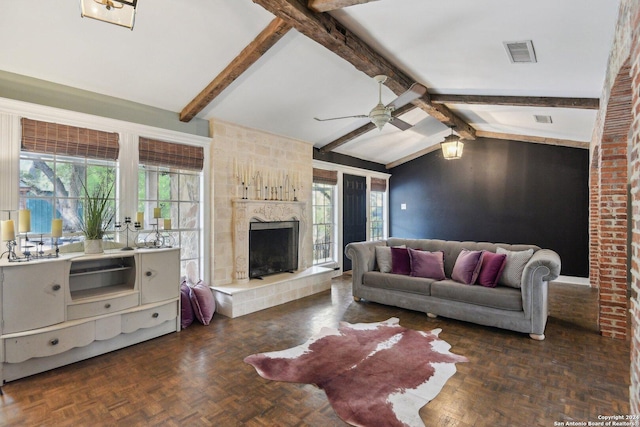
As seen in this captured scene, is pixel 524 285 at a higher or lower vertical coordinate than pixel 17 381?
higher

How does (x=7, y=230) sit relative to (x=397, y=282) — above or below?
above

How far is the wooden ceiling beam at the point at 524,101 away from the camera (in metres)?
3.71

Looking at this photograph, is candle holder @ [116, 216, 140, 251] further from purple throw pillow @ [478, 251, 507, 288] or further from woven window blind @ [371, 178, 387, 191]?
woven window blind @ [371, 178, 387, 191]

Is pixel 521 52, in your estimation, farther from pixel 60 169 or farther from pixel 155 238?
pixel 60 169

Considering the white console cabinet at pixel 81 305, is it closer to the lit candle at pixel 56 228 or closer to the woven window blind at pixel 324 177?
the lit candle at pixel 56 228

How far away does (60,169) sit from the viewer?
3.34 metres

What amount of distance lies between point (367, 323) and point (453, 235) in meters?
4.24

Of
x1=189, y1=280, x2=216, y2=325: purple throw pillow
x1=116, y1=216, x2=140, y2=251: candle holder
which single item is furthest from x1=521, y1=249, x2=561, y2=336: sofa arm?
x1=116, y1=216, x2=140, y2=251: candle holder

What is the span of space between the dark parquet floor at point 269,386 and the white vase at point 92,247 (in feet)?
3.27

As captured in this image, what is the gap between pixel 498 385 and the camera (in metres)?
2.60

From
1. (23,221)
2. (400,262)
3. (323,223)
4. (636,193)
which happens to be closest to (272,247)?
(323,223)

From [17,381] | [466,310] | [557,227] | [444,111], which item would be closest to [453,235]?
[557,227]

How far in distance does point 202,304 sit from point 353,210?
4011 millimetres

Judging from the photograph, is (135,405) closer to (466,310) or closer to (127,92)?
(127,92)
